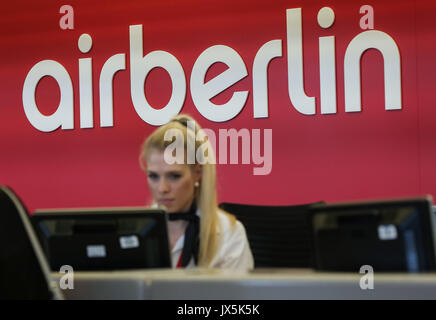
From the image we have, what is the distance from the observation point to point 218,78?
396cm

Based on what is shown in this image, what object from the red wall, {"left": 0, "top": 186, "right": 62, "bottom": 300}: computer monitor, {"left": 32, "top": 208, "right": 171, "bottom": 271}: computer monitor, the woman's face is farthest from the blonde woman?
the red wall

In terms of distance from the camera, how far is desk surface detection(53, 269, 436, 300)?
0.97 m

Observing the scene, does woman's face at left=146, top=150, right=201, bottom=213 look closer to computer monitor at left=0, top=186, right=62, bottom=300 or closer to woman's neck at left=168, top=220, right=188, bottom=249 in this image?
woman's neck at left=168, top=220, right=188, bottom=249

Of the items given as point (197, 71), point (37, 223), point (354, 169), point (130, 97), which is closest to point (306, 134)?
point (354, 169)

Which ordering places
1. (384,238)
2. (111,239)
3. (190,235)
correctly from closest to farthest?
1. (384,238)
2. (111,239)
3. (190,235)

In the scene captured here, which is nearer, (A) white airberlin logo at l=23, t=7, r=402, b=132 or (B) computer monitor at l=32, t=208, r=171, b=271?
(B) computer monitor at l=32, t=208, r=171, b=271

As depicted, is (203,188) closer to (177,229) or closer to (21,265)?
(177,229)

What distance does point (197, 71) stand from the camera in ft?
13.1

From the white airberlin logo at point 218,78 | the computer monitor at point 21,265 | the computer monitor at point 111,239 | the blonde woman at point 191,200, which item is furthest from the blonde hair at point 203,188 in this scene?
the white airberlin logo at point 218,78

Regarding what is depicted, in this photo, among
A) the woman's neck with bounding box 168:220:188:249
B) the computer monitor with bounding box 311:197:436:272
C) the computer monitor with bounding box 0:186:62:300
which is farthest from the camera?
the woman's neck with bounding box 168:220:188:249

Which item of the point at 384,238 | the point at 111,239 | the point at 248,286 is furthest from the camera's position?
the point at 111,239

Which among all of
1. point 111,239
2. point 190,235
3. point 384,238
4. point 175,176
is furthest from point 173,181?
point 384,238

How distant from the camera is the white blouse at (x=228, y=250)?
2.26 m

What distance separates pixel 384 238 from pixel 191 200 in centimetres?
131
